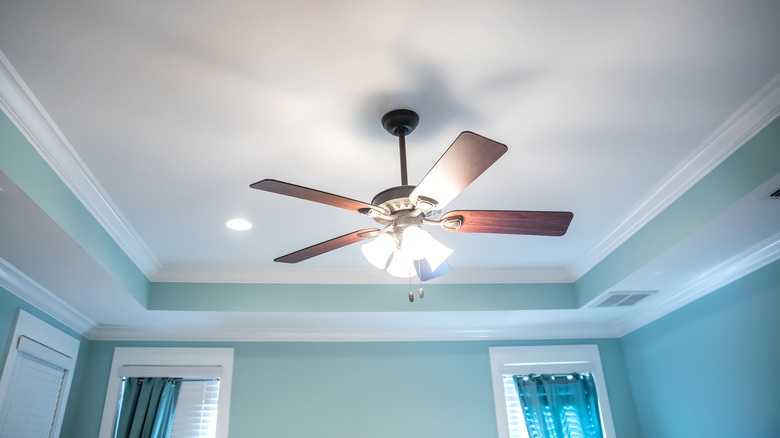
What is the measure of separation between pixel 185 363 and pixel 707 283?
3.60 metres

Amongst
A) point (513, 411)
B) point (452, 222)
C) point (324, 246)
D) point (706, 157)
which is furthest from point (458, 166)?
point (513, 411)

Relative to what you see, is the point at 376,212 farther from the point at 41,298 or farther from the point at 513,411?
the point at 513,411

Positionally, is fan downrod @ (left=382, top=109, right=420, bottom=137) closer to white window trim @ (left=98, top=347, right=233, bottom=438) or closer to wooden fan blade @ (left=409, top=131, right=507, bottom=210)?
wooden fan blade @ (left=409, top=131, right=507, bottom=210)

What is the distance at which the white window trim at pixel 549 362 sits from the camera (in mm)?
4219

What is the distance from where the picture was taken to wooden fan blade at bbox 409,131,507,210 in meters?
1.60

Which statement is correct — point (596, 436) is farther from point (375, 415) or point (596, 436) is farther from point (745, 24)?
point (745, 24)

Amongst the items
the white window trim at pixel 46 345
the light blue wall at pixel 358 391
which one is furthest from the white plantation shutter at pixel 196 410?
the white window trim at pixel 46 345

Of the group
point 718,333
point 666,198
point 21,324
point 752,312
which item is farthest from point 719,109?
point 21,324

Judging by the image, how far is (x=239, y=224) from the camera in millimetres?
3119

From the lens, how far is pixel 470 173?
175cm

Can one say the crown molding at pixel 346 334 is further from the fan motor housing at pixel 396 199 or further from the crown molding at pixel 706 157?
the fan motor housing at pixel 396 199

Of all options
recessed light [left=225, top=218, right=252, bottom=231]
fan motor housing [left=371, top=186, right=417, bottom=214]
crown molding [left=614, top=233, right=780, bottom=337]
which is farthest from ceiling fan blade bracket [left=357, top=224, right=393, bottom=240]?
crown molding [left=614, top=233, right=780, bottom=337]

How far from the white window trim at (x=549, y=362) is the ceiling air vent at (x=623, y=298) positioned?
2.21 ft

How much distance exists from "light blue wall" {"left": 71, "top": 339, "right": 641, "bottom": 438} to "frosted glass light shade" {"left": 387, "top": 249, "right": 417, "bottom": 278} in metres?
2.15
